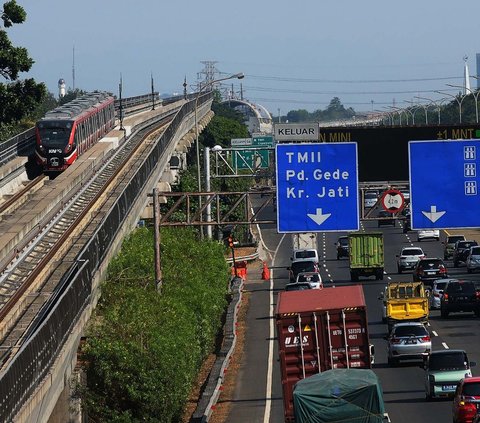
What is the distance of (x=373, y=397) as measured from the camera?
24.1m

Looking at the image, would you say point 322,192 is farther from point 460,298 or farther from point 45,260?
point 460,298

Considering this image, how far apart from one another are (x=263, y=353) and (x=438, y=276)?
20.5m

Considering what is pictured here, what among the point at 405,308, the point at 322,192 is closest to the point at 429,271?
the point at 405,308

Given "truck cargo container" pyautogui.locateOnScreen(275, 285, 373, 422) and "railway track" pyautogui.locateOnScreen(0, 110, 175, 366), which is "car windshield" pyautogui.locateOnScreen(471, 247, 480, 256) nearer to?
"railway track" pyautogui.locateOnScreen(0, 110, 175, 366)

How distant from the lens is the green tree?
185 feet

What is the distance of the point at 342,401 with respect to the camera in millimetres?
24125

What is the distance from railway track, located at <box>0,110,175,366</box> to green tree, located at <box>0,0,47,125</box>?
393 centimetres

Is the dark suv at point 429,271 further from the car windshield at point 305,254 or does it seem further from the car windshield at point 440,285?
the car windshield at point 305,254

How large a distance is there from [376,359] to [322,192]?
7383 mm

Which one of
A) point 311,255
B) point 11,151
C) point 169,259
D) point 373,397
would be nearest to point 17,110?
point 11,151

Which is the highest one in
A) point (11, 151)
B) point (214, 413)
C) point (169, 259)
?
point (11, 151)

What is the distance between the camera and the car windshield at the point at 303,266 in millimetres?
66312

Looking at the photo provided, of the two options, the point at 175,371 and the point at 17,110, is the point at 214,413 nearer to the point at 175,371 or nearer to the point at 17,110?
the point at 175,371

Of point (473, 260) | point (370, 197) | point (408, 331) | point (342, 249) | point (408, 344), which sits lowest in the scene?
point (408, 344)
